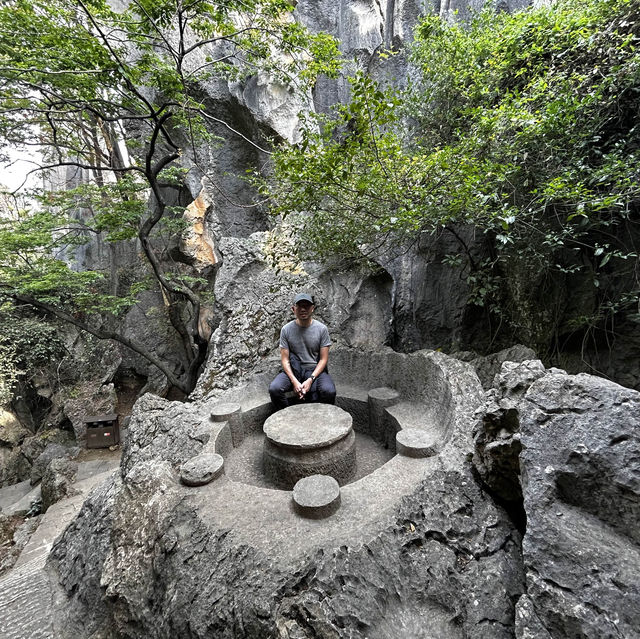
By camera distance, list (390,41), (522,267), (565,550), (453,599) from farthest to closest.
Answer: (390,41) → (522,267) → (453,599) → (565,550)

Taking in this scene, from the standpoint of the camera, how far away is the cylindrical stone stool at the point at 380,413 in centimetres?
423

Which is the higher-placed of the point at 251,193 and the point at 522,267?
the point at 251,193

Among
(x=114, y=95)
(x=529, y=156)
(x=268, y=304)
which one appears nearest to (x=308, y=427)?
(x=268, y=304)

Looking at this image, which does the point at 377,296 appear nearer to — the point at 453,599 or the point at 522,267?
the point at 522,267

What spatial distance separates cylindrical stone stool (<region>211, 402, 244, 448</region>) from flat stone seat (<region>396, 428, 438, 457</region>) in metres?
2.26

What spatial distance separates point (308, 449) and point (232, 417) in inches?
54.4

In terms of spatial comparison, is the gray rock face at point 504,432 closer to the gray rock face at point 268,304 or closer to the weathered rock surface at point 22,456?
the gray rock face at point 268,304

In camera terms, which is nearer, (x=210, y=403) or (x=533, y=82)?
(x=533, y=82)

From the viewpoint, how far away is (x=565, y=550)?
54.1 inches

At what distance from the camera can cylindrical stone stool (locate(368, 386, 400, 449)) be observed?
4.23 m

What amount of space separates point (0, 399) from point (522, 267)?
14925 millimetres

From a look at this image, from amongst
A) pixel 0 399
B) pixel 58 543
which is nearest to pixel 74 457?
pixel 0 399

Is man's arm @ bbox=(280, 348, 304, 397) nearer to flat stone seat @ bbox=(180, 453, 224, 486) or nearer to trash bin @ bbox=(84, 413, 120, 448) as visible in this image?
flat stone seat @ bbox=(180, 453, 224, 486)

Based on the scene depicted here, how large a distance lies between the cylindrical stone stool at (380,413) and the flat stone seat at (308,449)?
78 cm
